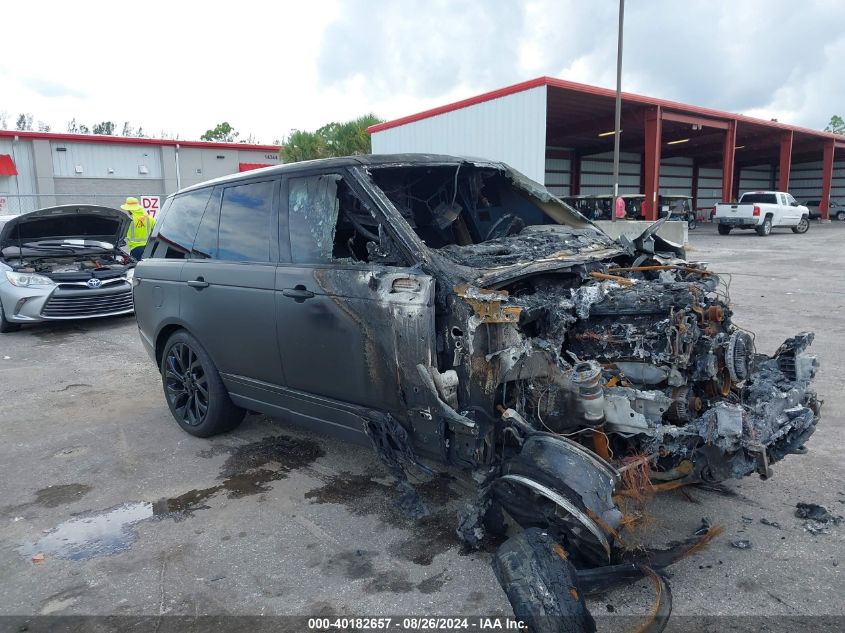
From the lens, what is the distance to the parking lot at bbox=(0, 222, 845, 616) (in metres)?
2.76

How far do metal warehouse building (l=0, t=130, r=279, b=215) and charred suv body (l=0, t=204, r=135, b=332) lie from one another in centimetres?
1771

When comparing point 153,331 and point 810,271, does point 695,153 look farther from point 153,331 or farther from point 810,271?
point 153,331

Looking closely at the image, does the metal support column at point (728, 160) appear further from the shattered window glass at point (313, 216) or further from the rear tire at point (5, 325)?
the shattered window glass at point (313, 216)

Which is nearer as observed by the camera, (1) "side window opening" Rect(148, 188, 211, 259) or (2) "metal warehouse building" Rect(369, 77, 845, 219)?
(1) "side window opening" Rect(148, 188, 211, 259)

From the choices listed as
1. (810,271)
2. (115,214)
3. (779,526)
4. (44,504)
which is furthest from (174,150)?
(779,526)

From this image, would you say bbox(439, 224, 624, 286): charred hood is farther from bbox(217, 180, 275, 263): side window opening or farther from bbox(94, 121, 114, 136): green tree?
bbox(94, 121, 114, 136): green tree

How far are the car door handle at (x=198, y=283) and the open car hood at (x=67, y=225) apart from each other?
5.66 metres

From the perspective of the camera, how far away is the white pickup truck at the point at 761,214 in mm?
24812

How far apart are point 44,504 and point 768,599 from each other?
13.0ft

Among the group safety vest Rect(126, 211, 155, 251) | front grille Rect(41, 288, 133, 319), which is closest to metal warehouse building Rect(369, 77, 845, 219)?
safety vest Rect(126, 211, 155, 251)

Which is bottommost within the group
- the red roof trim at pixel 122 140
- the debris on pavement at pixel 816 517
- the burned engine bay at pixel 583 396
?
the debris on pavement at pixel 816 517

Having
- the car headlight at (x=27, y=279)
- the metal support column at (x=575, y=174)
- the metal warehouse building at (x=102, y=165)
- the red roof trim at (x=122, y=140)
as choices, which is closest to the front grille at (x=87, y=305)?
the car headlight at (x=27, y=279)

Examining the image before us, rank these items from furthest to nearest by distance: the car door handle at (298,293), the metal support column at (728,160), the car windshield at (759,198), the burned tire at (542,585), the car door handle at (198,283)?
the metal support column at (728,160)
the car windshield at (759,198)
the car door handle at (198,283)
the car door handle at (298,293)
the burned tire at (542,585)

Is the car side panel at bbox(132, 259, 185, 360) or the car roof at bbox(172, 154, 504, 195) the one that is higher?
the car roof at bbox(172, 154, 504, 195)
